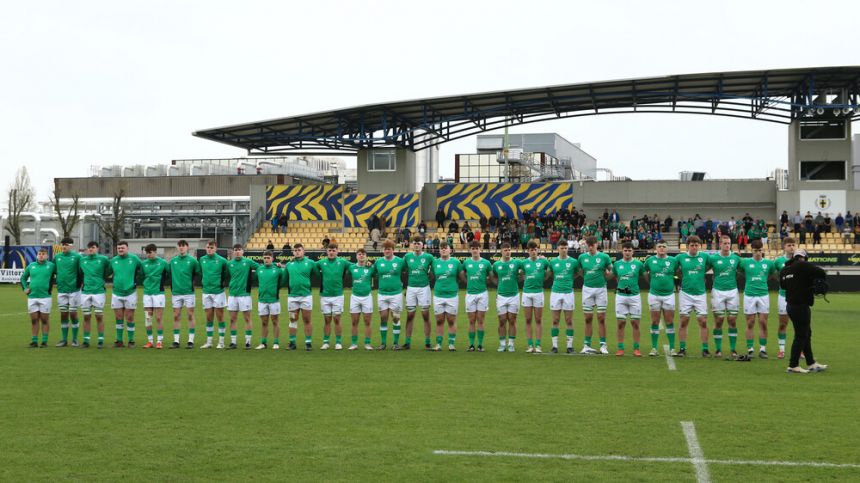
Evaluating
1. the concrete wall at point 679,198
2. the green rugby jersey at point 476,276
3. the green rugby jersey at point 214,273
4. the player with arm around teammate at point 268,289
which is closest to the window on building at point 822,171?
the concrete wall at point 679,198

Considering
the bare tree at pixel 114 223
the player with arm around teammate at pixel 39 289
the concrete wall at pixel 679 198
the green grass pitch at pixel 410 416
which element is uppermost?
the concrete wall at pixel 679 198

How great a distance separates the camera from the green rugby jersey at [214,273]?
54.3 ft

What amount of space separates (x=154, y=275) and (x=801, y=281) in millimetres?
11631

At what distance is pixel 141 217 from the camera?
6238 centimetres

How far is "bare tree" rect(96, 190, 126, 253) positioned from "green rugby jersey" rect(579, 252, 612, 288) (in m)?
49.1

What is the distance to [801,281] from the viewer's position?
1320 cm

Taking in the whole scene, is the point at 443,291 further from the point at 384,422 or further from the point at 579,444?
the point at 579,444

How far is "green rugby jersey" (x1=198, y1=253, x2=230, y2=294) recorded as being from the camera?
16.5 metres

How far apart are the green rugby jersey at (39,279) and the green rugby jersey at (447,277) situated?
294 inches

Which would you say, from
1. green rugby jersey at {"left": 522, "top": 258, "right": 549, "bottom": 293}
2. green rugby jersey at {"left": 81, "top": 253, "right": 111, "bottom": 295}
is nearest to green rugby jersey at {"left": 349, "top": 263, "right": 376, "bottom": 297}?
green rugby jersey at {"left": 522, "top": 258, "right": 549, "bottom": 293}

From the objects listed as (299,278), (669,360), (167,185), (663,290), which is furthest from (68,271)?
(167,185)

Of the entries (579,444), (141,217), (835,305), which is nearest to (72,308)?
(579,444)

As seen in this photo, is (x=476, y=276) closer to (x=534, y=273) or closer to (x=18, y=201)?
(x=534, y=273)

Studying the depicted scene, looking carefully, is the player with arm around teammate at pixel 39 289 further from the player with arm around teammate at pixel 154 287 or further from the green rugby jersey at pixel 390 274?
the green rugby jersey at pixel 390 274
